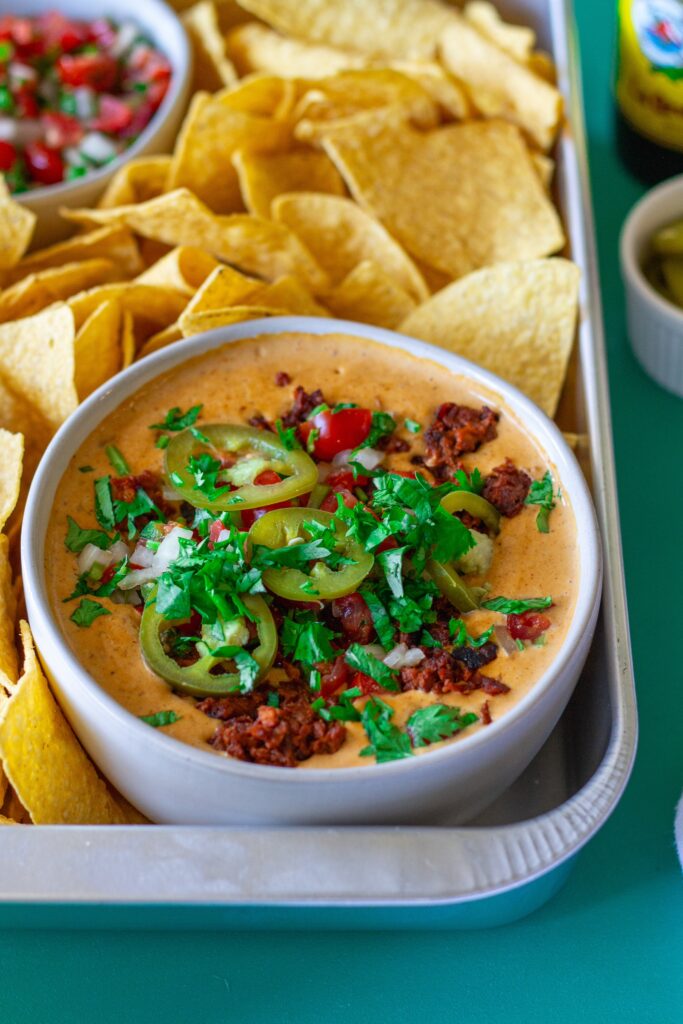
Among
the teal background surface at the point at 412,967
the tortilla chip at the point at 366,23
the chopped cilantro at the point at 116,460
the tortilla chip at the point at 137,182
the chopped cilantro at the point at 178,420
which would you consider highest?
the tortilla chip at the point at 366,23

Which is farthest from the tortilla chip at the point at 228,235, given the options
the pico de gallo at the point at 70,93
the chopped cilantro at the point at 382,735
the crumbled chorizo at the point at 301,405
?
the chopped cilantro at the point at 382,735

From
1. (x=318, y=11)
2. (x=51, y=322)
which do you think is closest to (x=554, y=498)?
(x=51, y=322)

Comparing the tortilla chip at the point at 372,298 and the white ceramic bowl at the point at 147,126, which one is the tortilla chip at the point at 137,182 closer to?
the white ceramic bowl at the point at 147,126

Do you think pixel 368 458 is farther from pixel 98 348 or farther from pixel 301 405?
pixel 98 348

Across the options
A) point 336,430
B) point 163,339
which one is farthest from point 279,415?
point 163,339

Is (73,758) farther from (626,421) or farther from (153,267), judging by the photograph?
(626,421)
